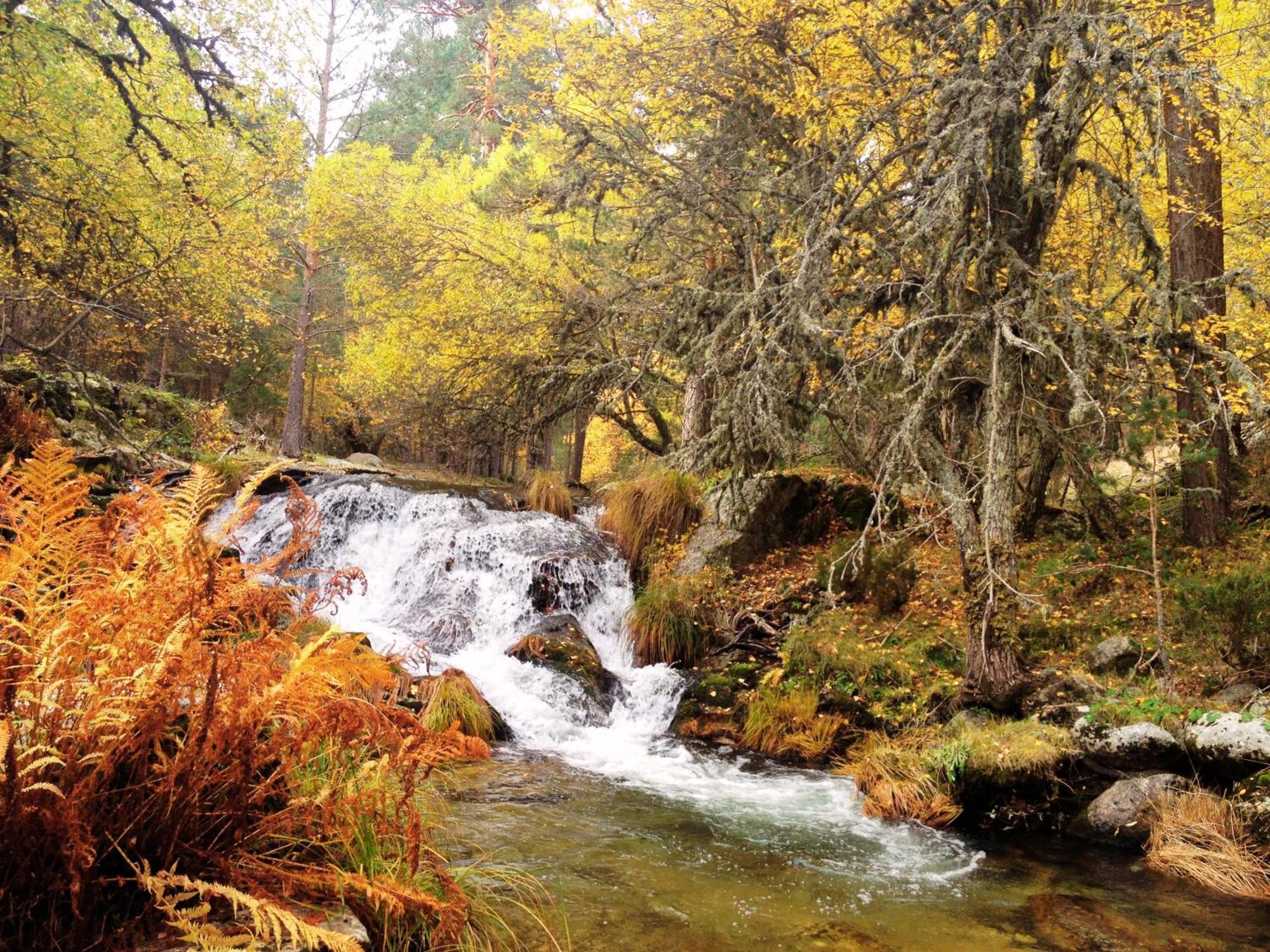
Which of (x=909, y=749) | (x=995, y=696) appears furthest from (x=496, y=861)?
(x=995, y=696)

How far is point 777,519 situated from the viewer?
1052 cm

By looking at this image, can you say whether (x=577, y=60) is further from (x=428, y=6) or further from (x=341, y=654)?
(x=428, y=6)

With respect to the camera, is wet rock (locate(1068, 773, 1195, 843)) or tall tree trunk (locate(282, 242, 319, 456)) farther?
tall tree trunk (locate(282, 242, 319, 456))

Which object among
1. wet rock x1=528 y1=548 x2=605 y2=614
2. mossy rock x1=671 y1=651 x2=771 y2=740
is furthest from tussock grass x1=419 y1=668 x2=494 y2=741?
wet rock x1=528 y1=548 x2=605 y2=614

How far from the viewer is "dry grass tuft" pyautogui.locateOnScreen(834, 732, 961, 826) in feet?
18.0

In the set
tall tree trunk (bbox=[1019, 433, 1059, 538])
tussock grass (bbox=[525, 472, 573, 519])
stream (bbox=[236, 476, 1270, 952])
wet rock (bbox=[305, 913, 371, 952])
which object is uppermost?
tall tree trunk (bbox=[1019, 433, 1059, 538])

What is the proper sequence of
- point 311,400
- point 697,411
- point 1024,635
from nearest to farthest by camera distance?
point 1024,635, point 697,411, point 311,400

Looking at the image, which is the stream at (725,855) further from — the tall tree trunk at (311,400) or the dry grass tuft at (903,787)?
the tall tree trunk at (311,400)

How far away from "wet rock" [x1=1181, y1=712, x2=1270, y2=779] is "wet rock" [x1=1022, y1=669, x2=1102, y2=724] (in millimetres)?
775

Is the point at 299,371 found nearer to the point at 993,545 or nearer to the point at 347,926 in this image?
the point at 993,545

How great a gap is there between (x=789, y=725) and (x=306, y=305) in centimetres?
1808

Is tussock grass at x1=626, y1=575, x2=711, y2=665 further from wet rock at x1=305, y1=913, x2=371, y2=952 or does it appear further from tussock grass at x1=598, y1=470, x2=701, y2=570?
wet rock at x1=305, y1=913, x2=371, y2=952

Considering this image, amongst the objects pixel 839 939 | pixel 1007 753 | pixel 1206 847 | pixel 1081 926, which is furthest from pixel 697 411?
pixel 839 939

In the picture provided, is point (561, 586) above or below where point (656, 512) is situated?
below
